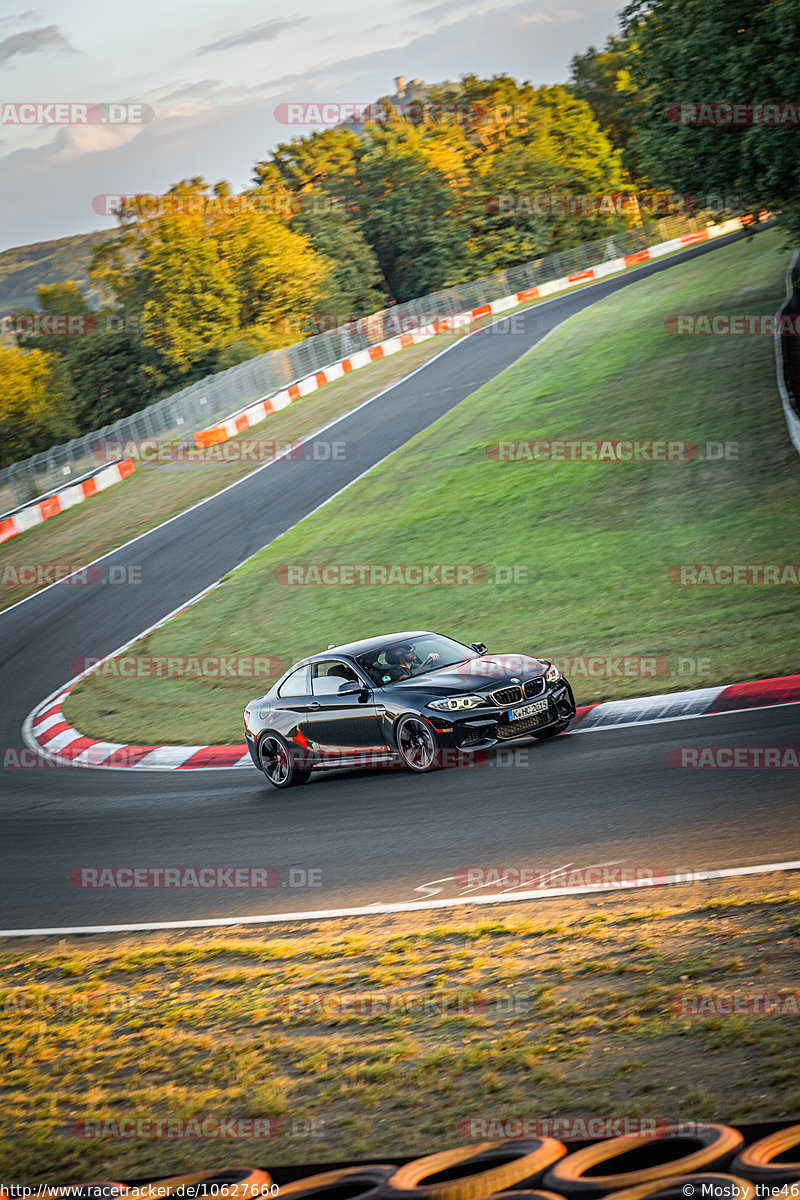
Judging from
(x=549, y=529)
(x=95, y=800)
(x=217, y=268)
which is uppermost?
(x=217, y=268)

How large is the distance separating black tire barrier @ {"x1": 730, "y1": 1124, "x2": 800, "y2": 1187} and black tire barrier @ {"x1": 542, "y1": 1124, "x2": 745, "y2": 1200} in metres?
0.10

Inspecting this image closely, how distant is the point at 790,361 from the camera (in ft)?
85.9

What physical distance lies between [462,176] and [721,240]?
35.1 m

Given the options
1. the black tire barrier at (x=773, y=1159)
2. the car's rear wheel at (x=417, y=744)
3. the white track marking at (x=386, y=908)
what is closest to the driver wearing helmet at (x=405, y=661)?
the car's rear wheel at (x=417, y=744)

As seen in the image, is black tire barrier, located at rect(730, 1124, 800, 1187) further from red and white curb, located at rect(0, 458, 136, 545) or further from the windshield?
red and white curb, located at rect(0, 458, 136, 545)

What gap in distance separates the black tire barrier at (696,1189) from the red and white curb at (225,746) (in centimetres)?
809

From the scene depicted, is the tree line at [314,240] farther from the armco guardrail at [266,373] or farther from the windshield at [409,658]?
the windshield at [409,658]

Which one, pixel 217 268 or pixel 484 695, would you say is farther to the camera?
pixel 217 268

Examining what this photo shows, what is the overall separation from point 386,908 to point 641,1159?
398 centimetres

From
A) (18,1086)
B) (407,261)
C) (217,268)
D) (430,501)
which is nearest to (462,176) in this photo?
(407,261)

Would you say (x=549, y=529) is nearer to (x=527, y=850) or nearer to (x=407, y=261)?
(x=527, y=850)

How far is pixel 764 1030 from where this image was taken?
5160 millimetres

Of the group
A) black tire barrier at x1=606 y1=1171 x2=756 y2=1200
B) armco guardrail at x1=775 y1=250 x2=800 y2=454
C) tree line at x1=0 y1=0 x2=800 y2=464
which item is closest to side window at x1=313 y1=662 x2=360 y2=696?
black tire barrier at x1=606 y1=1171 x2=756 y2=1200

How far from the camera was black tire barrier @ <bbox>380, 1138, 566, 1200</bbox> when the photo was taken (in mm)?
4137
